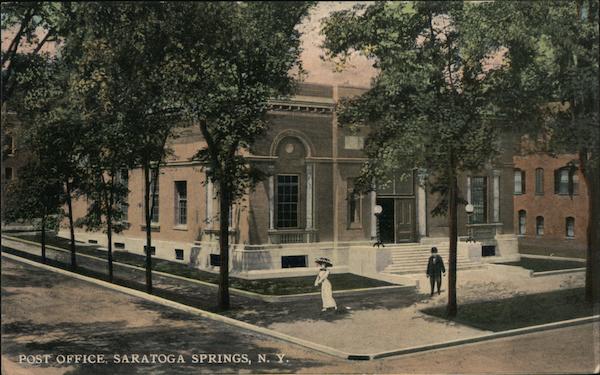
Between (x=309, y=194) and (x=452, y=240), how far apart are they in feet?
8.29

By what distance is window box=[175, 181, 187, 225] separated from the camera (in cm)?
1039

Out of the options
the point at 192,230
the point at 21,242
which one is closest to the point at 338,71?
the point at 192,230

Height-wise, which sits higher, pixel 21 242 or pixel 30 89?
pixel 30 89

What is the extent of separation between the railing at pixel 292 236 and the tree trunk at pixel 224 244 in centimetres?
86

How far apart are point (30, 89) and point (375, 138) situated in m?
5.51

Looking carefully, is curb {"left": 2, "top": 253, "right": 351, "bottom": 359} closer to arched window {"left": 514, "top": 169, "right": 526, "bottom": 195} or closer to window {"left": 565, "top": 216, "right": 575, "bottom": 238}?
arched window {"left": 514, "top": 169, "right": 526, "bottom": 195}

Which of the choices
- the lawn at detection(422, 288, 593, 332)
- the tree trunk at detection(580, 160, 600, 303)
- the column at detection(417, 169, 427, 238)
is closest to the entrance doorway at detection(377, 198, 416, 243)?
the column at detection(417, 169, 427, 238)

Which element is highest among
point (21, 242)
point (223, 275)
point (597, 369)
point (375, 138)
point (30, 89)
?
point (30, 89)

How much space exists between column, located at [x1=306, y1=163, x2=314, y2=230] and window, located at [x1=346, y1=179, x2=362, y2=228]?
24.6 inches

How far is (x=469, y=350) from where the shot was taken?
27.5 feet

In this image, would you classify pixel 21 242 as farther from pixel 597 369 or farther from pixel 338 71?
pixel 597 369

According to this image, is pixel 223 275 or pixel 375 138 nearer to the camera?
pixel 375 138

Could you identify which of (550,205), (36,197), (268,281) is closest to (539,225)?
(550,205)

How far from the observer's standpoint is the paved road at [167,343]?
8078mm
